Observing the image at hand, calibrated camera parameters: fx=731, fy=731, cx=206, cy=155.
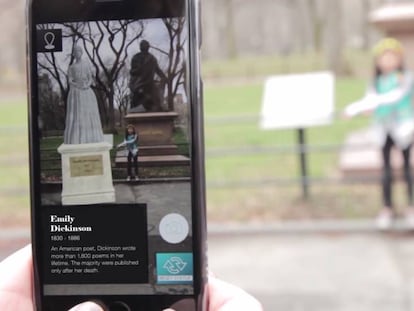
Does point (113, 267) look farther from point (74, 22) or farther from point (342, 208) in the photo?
point (342, 208)

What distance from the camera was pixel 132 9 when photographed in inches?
58.2

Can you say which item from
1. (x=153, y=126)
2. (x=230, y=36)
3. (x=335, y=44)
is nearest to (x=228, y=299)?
(x=153, y=126)

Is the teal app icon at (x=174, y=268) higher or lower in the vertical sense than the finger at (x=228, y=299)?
higher

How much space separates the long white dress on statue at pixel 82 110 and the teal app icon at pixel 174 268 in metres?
0.28

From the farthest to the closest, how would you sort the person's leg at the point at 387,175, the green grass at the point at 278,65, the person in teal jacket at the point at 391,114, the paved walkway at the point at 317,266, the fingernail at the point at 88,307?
the green grass at the point at 278,65 < the person's leg at the point at 387,175 < the person in teal jacket at the point at 391,114 < the paved walkway at the point at 317,266 < the fingernail at the point at 88,307

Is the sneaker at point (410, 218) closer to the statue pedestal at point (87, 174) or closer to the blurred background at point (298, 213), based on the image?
the blurred background at point (298, 213)

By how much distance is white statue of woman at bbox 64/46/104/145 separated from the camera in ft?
4.87

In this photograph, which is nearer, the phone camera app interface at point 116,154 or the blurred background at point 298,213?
the phone camera app interface at point 116,154

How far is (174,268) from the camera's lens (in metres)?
1.48

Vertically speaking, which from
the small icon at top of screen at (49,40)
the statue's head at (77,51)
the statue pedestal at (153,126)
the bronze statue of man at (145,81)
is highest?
the small icon at top of screen at (49,40)

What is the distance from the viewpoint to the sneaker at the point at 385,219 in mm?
5734

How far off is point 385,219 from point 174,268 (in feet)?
14.8

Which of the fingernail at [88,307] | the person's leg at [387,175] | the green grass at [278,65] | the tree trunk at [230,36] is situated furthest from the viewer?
the green grass at [278,65]

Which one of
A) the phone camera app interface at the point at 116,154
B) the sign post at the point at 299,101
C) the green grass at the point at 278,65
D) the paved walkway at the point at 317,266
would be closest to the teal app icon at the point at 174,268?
the phone camera app interface at the point at 116,154
